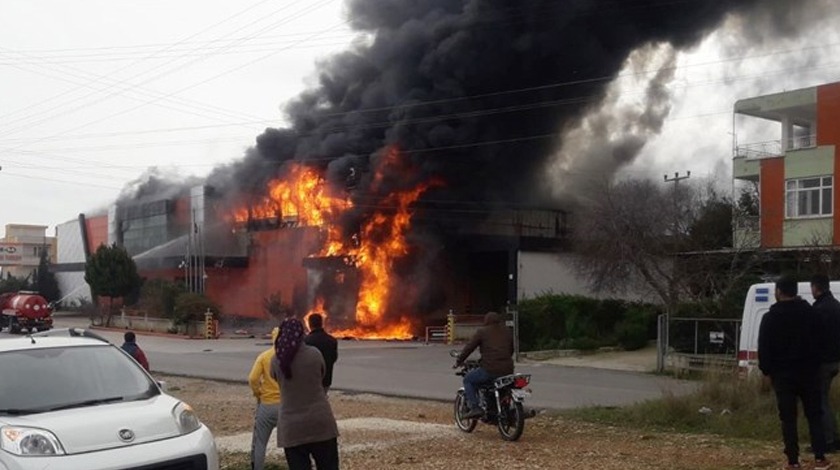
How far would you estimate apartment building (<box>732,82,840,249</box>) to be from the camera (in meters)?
30.4

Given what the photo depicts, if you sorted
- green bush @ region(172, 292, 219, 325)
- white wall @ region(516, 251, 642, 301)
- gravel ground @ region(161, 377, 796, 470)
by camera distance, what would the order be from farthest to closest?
green bush @ region(172, 292, 219, 325) → white wall @ region(516, 251, 642, 301) → gravel ground @ region(161, 377, 796, 470)

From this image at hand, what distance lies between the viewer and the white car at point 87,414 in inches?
226

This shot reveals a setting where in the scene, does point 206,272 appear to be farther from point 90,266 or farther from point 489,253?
point 489,253

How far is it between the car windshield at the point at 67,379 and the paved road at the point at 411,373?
27.7 ft

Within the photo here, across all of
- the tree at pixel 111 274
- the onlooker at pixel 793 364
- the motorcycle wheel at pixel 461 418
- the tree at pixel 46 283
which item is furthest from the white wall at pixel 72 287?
the onlooker at pixel 793 364

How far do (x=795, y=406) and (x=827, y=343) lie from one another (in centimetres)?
60

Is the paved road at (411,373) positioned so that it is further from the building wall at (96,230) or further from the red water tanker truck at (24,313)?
the building wall at (96,230)

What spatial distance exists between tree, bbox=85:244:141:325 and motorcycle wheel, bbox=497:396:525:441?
4273 cm

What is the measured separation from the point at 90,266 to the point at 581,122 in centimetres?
2870

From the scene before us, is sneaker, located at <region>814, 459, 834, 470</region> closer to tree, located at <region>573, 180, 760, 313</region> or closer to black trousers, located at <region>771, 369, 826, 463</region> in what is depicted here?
black trousers, located at <region>771, 369, 826, 463</region>

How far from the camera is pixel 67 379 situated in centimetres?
680

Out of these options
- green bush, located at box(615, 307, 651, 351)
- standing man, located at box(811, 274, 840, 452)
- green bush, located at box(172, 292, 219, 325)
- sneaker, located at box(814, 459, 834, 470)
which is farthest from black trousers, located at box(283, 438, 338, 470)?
green bush, located at box(172, 292, 219, 325)

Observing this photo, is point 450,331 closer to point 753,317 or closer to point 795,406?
point 753,317

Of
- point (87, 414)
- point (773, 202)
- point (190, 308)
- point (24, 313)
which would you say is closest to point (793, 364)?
point (87, 414)
